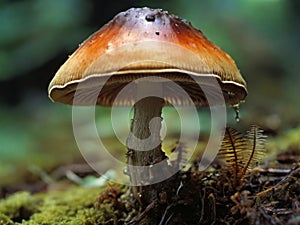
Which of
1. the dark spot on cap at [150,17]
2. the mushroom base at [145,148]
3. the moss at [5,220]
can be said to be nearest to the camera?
the dark spot on cap at [150,17]

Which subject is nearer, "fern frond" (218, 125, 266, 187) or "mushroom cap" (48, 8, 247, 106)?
"mushroom cap" (48, 8, 247, 106)

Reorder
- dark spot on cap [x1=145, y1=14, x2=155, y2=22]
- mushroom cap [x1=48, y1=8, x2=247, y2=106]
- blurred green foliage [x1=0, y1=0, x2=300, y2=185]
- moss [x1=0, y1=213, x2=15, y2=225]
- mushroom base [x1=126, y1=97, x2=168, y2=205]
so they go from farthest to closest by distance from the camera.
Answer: blurred green foliage [x1=0, y1=0, x2=300, y2=185]
moss [x1=0, y1=213, x2=15, y2=225]
mushroom base [x1=126, y1=97, x2=168, y2=205]
dark spot on cap [x1=145, y1=14, x2=155, y2=22]
mushroom cap [x1=48, y1=8, x2=247, y2=106]

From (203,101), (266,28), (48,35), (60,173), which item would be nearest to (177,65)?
(203,101)

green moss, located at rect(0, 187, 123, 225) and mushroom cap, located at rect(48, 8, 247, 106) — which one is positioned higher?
mushroom cap, located at rect(48, 8, 247, 106)

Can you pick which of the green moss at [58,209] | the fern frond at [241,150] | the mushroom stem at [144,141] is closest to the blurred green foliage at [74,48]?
the green moss at [58,209]

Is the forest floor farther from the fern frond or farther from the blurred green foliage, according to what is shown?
the blurred green foliage

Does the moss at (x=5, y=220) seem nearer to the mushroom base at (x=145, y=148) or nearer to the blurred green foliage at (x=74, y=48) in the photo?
the mushroom base at (x=145, y=148)

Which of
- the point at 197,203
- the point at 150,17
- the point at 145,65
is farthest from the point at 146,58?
the point at 197,203

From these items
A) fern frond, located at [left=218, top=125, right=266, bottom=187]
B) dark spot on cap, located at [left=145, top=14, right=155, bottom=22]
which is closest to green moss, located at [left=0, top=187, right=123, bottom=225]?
fern frond, located at [left=218, top=125, right=266, bottom=187]
